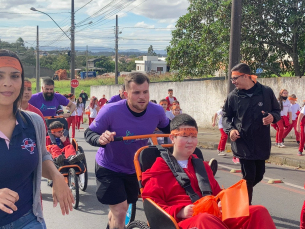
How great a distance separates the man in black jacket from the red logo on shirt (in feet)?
10.6

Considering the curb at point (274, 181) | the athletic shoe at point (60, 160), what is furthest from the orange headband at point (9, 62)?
the curb at point (274, 181)

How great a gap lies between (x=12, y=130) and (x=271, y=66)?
15.4 meters

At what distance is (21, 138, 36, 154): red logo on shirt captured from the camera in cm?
249

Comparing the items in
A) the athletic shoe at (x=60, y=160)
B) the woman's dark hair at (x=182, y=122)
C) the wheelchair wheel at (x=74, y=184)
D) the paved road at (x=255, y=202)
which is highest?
the woman's dark hair at (x=182, y=122)

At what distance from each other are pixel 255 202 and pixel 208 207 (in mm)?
3731

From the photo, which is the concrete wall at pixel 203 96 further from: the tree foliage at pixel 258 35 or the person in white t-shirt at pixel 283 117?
the person in white t-shirt at pixel 283 117

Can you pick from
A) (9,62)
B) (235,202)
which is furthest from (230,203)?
(9,62)

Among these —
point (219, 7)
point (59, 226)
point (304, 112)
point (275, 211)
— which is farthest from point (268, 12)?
point (59, 226)

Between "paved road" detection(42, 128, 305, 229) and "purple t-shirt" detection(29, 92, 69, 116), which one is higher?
"purple t-shirt" detection(29, 92, 69, 116)

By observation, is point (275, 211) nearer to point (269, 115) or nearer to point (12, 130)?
point (269, 115)

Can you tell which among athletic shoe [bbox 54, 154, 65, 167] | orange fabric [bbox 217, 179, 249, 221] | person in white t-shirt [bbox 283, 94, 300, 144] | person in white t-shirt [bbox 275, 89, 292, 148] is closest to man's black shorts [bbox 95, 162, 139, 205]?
orange fabric [bbox 217, 179, 249, 221]

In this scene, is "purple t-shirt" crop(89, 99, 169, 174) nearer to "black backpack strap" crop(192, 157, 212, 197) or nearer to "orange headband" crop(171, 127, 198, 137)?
"orange headband" crop(171, 127, 198, 137)

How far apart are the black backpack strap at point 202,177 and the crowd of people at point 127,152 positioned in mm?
10

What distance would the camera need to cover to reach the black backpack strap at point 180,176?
134 inches
